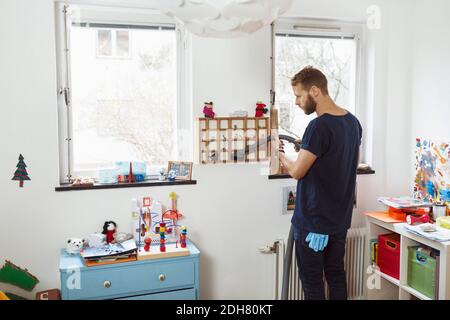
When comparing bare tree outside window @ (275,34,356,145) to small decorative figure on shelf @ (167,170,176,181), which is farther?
bare tree outside window @ (275,34,356,145)

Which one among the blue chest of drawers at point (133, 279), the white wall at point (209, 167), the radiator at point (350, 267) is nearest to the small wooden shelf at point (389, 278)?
the radiator at point (350, 267)

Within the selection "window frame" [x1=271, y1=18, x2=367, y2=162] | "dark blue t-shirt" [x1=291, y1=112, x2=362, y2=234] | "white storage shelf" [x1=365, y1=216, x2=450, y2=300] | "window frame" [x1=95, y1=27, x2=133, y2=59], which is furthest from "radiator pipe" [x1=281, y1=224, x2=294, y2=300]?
"window frame" [x1=95, y1=27, x2=133, y2=59]

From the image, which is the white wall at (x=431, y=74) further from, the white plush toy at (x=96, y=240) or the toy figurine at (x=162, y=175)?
the white plush toy at (x=96, y=240)

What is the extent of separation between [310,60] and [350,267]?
1.30 meters

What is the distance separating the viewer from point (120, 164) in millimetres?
2592

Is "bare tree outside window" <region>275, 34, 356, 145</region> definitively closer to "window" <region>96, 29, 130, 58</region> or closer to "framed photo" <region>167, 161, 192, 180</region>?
"framed photo" <region>167, 161, 192, 180</region>

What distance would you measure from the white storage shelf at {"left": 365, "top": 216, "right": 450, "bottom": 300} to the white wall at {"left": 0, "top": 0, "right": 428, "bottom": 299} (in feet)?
0.70

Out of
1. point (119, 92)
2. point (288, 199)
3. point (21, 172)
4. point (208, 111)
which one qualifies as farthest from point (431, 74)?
point (21, 172)

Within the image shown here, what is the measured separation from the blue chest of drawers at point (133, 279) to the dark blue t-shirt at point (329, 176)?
0.62 metres

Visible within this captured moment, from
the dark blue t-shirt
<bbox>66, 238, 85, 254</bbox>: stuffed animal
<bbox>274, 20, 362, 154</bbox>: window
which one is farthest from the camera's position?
<bbox>274, 20, 362, 154</bbox>: window

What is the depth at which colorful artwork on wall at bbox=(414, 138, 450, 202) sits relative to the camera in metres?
2.76

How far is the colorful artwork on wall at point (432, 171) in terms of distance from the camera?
276 cm

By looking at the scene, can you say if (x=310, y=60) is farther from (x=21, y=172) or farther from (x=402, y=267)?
(x=21, y=172)

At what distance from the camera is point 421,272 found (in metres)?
2.54
